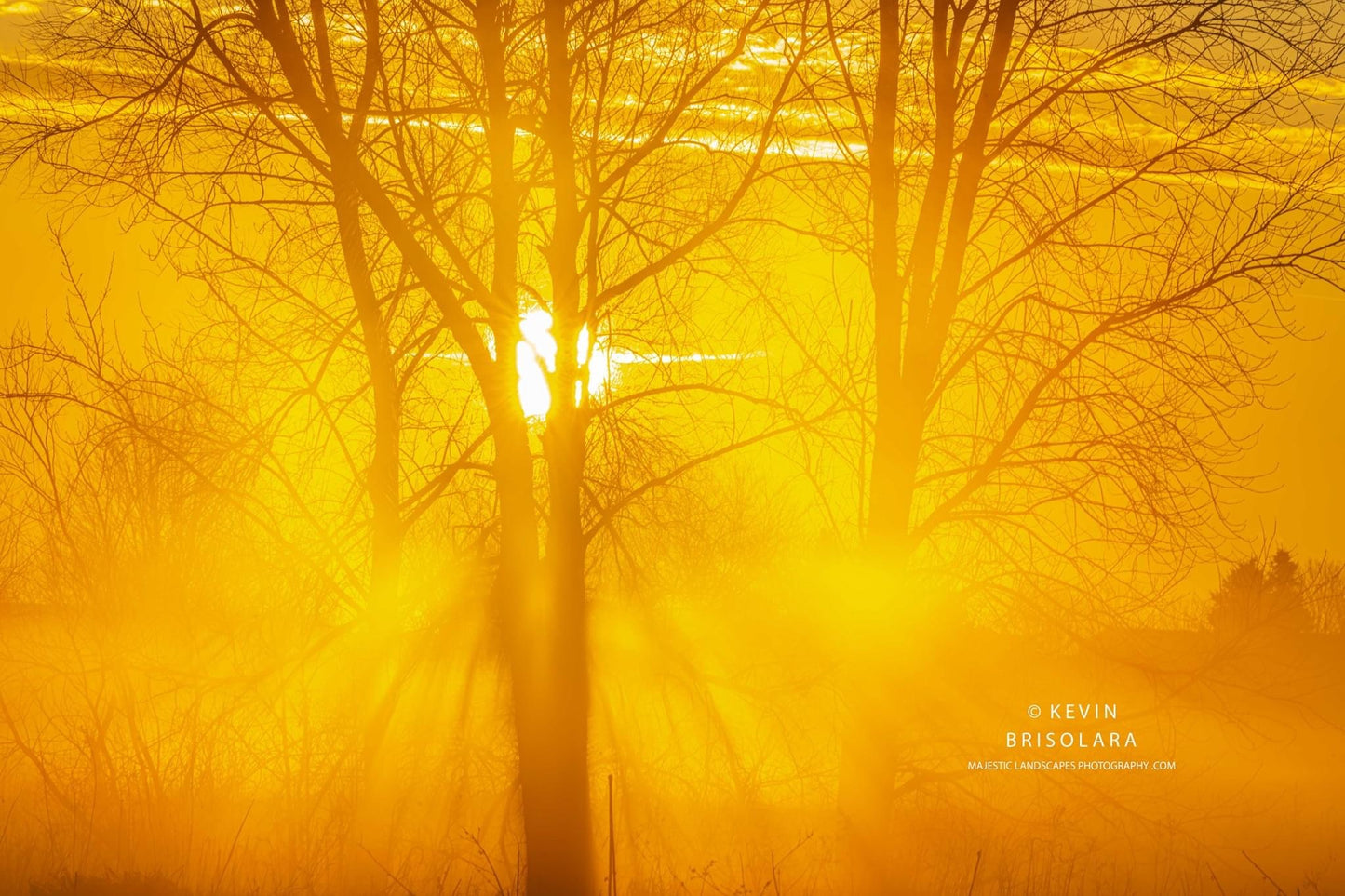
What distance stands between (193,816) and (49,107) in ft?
18.1

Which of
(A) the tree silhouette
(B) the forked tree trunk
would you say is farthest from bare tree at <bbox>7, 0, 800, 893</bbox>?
(A) the tree silhouette

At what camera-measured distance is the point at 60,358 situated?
6.65 meters

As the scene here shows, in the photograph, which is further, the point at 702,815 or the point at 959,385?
the point at 702,815

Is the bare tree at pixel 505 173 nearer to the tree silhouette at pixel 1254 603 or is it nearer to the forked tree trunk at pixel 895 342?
the forked tree trunk at pixel 895 342

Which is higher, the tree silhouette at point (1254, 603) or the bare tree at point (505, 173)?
the bare tree at point (505, 173)

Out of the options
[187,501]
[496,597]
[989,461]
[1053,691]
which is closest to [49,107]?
[187,501]

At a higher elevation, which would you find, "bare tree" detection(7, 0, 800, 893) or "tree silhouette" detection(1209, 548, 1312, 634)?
"bare tree" detection(7, 0, 800, 893)

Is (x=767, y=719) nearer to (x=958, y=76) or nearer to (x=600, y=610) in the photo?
(x=600, y=610)

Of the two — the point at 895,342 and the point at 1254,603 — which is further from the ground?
the point at 895,342

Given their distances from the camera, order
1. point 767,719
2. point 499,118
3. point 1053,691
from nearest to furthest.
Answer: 1. point 499,118
2. point 1053,691
3. point 767,719

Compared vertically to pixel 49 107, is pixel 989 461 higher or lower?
lower

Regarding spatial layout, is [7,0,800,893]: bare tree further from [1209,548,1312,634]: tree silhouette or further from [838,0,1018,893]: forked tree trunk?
[1209,548,1312,634]: tree silhouette

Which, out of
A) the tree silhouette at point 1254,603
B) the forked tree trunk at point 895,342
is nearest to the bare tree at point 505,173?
the forked tree trunk at point 895,342

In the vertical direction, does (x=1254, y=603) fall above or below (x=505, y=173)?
below
